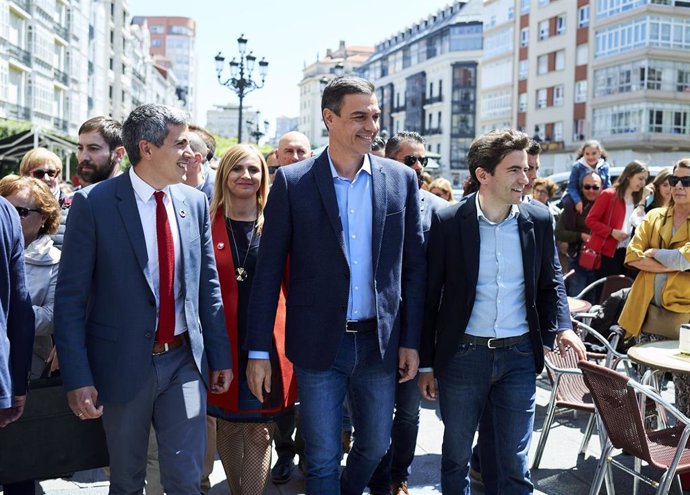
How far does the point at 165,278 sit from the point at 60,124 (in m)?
57.1

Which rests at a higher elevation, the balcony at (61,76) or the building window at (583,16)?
the building window at (583,16)

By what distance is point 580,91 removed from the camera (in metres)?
58.2

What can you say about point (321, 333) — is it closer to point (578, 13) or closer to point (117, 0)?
point (578, 13)

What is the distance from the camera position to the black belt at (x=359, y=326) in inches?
141

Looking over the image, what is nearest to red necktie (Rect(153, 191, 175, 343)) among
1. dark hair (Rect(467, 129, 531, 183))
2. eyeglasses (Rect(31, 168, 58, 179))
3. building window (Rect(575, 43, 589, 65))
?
dark hair (Rect(467, 129, 531, 183))

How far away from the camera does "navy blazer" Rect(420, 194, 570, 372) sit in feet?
12.4

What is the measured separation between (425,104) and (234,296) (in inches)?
3714

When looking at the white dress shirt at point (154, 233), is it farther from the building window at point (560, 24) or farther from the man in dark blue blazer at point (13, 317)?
the building window at point (560, 24)

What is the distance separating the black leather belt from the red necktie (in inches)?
0.7

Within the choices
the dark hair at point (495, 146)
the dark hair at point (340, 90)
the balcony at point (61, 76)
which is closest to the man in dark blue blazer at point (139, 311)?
the dark hair at point (340, 90)

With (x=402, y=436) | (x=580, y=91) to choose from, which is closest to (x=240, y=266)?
(x=402, y=436)

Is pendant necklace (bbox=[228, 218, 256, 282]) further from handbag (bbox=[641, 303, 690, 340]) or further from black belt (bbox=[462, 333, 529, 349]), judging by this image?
handbag (bbox=[641, 303, 690, 340])

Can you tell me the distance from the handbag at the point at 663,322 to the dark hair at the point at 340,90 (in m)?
3.17

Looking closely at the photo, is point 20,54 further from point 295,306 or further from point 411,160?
point 295,306
